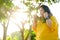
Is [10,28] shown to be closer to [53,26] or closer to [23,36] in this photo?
[23,36]

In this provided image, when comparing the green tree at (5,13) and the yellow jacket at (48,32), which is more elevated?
the green tree at (5,13)

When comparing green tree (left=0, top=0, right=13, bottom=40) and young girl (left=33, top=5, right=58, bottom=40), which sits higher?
green tree (left=0, top=0, right=13, bottom=40)

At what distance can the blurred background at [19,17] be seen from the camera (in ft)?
10.0

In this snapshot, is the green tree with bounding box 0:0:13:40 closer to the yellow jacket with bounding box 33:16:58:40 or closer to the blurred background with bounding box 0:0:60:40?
the blurred background with bounding box 0:0:60:40

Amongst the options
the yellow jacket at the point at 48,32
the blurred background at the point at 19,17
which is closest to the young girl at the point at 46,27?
the yellow jacket at the point at 48,32

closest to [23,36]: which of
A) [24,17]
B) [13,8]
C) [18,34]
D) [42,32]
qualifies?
[18,34]

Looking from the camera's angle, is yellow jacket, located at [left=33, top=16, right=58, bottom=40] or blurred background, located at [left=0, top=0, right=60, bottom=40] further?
blurred background, located at [left=0, top=0, right=60, bottom=40]

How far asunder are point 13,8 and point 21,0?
217 mm

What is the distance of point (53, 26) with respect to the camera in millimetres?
1494

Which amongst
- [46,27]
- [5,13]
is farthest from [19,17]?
[46,27]

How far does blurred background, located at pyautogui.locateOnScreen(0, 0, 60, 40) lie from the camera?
3.05 metres

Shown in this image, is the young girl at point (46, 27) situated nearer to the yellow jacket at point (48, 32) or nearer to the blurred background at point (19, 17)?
the yellow jacket at point (48, 32)

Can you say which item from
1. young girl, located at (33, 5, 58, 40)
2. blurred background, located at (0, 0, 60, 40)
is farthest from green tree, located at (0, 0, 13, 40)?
young girl, located at (33, 5, 58, 40)

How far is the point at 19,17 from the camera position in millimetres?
3246
